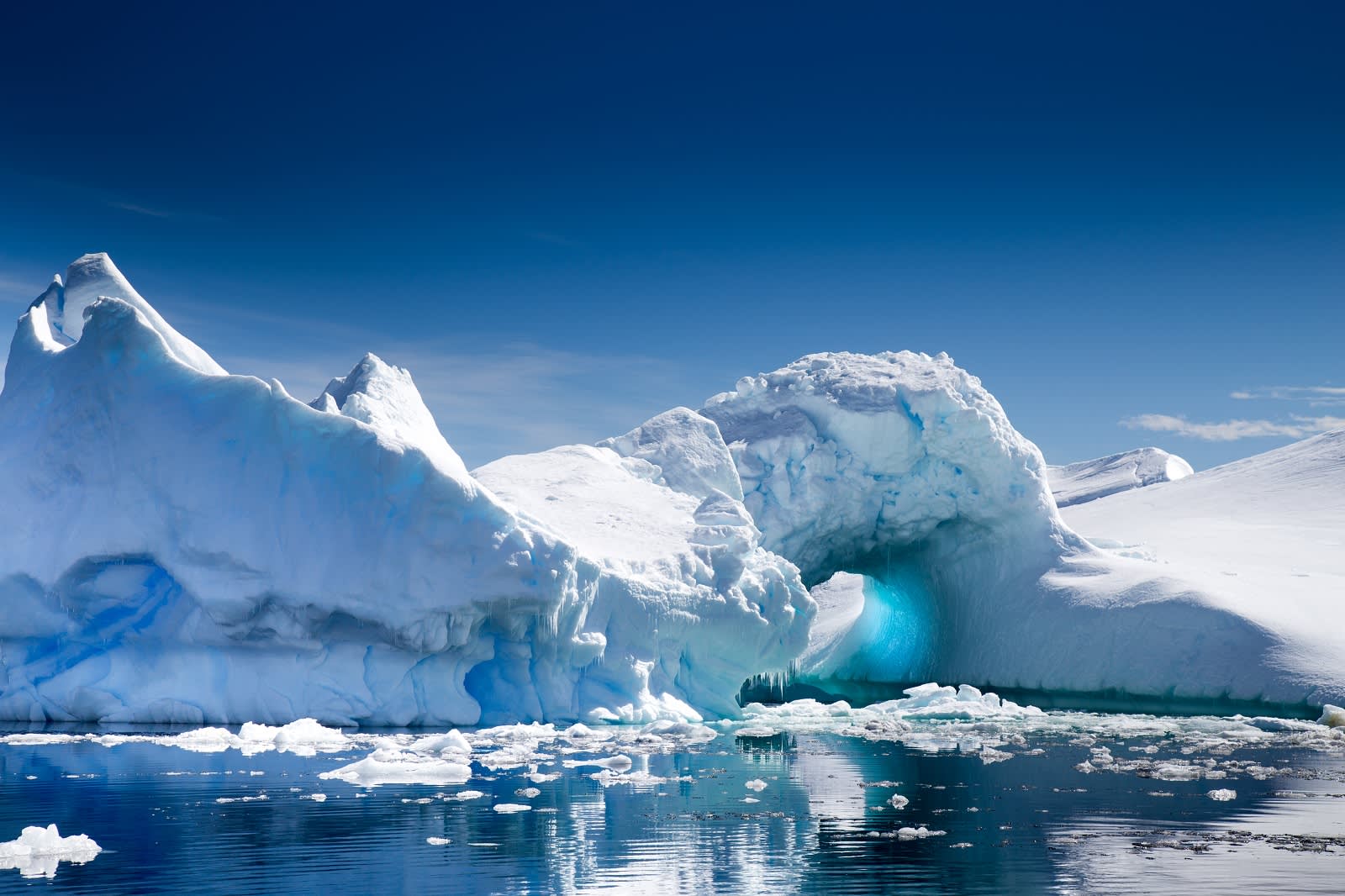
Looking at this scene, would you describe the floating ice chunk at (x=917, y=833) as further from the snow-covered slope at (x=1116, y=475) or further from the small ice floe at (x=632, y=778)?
the snow-covered slope at (x=1116, y=475)

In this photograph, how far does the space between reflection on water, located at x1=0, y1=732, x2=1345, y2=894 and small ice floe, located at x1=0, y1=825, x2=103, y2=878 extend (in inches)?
6.6

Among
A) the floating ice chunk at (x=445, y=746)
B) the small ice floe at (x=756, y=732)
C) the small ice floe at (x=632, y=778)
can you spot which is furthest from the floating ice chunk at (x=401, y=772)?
the small ice floe at (x=756, y=732)

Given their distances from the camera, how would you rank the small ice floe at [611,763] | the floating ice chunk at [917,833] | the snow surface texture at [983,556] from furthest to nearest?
the snow surface texture at [983,556]
the small ice floe at [611,763]
the floating ice chunk at [917,833]

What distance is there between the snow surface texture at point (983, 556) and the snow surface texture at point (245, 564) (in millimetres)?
11674

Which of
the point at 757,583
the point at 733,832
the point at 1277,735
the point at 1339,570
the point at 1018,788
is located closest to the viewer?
the point at 733,832

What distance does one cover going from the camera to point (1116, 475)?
67188 millimetres

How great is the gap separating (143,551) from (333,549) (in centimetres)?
303

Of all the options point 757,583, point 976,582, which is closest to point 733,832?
point 757,583

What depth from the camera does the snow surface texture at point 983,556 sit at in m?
27.8

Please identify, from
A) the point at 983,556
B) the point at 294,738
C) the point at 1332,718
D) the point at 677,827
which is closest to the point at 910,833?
the point at 677,827

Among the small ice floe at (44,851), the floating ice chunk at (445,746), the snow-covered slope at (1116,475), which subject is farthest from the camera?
the snow-covered slope at (1116,475)

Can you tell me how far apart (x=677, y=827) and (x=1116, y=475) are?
59.9m

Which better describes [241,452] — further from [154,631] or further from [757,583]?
[757,583]

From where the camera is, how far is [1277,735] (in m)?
22.2
